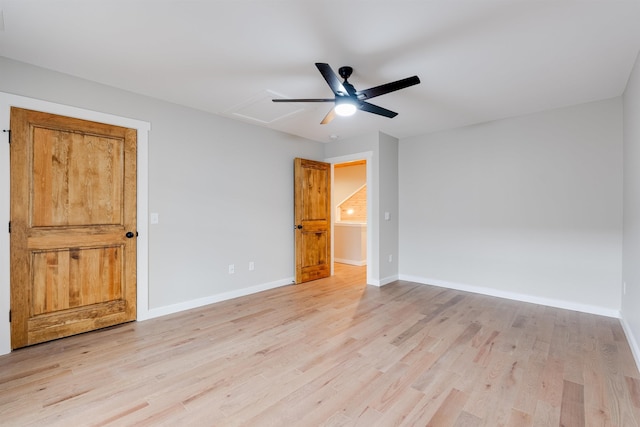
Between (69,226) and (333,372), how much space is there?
2.77 metres

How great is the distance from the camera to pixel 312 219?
492cm

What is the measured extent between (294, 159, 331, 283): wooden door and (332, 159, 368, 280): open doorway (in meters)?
0.74

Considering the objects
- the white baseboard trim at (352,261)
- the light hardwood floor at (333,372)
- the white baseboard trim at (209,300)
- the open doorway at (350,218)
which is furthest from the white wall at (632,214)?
the white baseboard trim at (352,261)

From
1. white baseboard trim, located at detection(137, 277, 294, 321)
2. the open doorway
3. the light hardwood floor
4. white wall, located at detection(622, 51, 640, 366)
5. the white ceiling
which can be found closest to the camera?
the light hardwood floor

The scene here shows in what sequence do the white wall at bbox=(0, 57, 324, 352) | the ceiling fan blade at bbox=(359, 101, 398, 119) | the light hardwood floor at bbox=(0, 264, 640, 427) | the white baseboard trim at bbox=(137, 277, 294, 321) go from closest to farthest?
the light hardwood floor at bbox=(0, 264, 640, 427) < the ceiling fan blade at bbox=(359, 101, 398, 119) < the white wall at bbox=(0, 57, 324, 352) < the white baseboard trim at bbox=(137, 277, 294, 321)

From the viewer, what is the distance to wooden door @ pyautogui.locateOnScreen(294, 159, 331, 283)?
185 inches

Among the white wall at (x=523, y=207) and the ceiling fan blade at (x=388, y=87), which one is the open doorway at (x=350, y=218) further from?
the ceiling fan blade at (x=388, y=87)

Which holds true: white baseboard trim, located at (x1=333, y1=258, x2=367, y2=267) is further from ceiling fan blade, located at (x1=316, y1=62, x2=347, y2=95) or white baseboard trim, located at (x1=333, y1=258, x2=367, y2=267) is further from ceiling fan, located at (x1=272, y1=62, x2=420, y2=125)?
ceiling fan blade, located at (x1=316, y1=62, x2=347, y2=95)

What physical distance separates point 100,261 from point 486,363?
367 cm

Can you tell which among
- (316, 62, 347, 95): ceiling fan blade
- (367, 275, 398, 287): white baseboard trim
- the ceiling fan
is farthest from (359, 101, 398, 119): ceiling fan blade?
(367, 275, 398, 287): white baseboard trim

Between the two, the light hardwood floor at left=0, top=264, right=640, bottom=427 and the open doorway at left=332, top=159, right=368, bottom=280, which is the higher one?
the open doorway at left=332, top=159, right=368, bottom=280

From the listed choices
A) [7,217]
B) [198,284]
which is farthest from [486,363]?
[7,217]

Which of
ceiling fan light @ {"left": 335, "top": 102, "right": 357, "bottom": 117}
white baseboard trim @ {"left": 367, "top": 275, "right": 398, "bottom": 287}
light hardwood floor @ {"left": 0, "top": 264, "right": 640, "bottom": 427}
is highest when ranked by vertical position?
ceiling fan light @ {"left": 335, "top": 102, "right": 357, "bottom": 117}

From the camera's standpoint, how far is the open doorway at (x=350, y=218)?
6.43m
